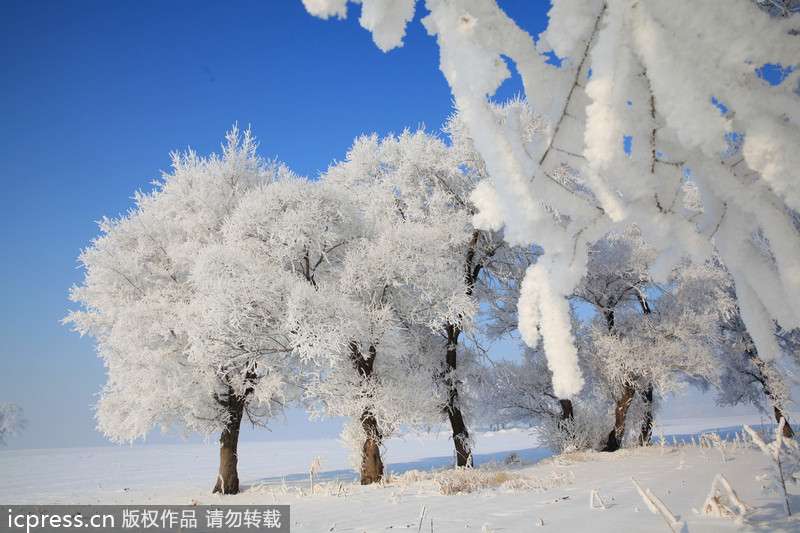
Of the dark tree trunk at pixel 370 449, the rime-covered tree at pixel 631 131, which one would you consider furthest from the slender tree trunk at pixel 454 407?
the rime-covered tree at pixel 631 131

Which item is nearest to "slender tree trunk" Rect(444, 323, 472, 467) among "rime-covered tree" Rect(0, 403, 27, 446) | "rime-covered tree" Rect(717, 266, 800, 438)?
"rime-covered tree" Rect(717, 266, 800, 438)

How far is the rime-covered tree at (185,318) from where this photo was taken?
8859mm

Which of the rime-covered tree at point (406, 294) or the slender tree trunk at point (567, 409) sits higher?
the rime-covered tree at point (406, 294)

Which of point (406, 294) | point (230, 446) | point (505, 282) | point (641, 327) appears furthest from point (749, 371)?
point (230, 446)

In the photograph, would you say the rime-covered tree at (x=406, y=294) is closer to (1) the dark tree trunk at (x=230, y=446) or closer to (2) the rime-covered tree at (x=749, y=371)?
(1) the dark tree trunk at (x=230, y=446)

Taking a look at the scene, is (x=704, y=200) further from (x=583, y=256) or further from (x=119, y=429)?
(x=119, y=429)

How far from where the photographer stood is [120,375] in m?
10.5

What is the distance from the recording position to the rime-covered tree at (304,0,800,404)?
117cm

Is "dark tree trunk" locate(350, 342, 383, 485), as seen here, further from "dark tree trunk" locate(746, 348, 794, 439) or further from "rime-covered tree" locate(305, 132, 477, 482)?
"dark tree trunk" locate(746, 348, 794, 439)

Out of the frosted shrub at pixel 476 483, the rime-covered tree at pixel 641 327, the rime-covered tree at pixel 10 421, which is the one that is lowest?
the rime-covered tree at pixel 10 421

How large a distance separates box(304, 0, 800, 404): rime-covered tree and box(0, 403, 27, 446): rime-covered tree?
49.4 metres

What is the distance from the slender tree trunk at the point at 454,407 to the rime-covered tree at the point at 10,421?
42806 millimetres

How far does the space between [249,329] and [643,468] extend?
806cm

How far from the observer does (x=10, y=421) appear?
117 ft
